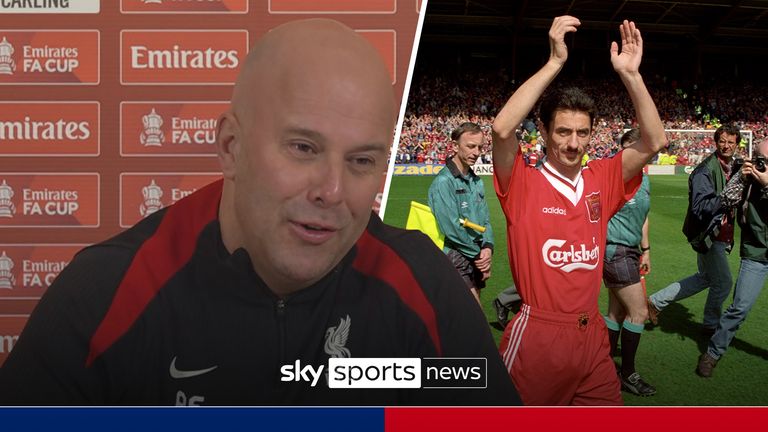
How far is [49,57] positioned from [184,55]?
0.26 m

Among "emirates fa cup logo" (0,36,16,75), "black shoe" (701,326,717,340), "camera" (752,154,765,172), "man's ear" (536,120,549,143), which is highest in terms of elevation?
"emirates fa cup logo" (0,36,16,75)

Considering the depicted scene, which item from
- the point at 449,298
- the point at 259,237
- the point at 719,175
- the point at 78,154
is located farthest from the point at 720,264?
the point at 78,154

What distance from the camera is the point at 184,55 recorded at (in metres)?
1.13

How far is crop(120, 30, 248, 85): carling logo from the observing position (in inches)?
44.4

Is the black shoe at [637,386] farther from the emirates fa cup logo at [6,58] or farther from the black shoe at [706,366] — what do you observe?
the emirates fa cup logo at [6,58]

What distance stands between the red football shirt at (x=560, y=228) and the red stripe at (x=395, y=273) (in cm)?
46

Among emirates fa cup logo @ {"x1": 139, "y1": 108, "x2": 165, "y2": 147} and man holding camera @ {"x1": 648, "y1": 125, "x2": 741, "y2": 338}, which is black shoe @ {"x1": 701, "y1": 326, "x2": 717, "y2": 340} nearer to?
man holding camera @ {"x1": 648, "y1": 125, "x2": 741, "y2": 338}

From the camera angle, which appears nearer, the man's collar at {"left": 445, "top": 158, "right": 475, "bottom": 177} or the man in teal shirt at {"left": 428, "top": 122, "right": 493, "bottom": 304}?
the man in teal shirt at {"left": 428, "top": 122, "right": 493, "bottom": 304}

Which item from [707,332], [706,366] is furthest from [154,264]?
[707,332]

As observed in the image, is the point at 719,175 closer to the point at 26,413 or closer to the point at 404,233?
the point at 404,233

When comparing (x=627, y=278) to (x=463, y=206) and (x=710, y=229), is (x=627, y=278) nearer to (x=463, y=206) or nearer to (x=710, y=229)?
(x=710, y=229)

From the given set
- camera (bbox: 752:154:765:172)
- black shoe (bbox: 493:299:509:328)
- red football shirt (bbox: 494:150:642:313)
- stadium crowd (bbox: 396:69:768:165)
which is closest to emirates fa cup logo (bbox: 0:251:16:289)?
stadium crowd (bbox: 396:69:768:165)

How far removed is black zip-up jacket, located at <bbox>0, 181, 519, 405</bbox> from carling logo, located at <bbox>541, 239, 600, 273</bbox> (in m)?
0.38

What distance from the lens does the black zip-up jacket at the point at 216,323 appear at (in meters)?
1.02
